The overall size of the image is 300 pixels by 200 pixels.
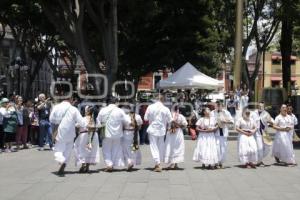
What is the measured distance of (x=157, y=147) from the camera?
14148 millimetres

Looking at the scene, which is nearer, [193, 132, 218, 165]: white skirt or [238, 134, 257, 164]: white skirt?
[193, 132, 218, 165]: white skirt

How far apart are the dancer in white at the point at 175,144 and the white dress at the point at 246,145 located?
150cm

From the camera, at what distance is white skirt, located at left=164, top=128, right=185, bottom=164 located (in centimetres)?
1435

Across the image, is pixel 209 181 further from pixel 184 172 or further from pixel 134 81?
pixel 134 81

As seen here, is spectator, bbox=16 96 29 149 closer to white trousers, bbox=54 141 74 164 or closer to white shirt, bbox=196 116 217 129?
white trousers, bbox=54 141 74 164

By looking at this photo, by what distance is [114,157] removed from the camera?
14.1 meters

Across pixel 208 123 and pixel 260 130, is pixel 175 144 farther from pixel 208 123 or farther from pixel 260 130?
pixel 260 130

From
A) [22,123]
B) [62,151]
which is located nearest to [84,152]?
[62,151]

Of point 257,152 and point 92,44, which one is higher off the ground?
point 92,44

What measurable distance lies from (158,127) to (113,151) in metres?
1.18

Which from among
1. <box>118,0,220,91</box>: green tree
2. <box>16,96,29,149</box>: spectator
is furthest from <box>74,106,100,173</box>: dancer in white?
<box>118,0,220,91</box>: green tree

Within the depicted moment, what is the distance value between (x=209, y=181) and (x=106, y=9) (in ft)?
49.2

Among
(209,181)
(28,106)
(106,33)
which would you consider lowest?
(209,181)

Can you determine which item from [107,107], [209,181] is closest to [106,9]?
[107,107]
